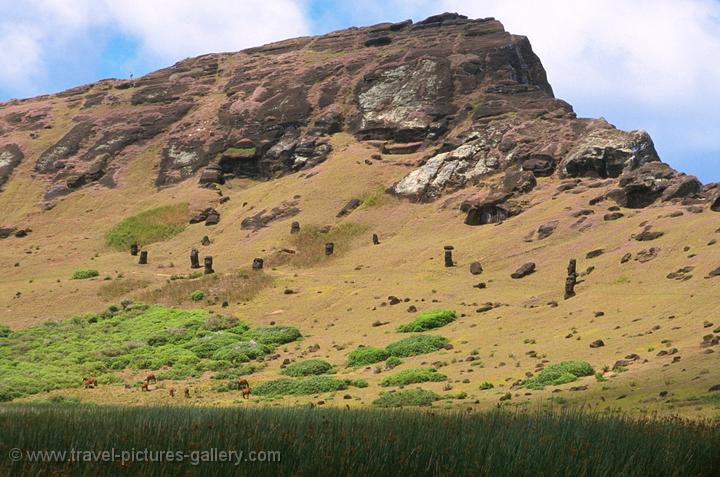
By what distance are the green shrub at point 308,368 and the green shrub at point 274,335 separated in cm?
737

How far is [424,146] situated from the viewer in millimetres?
96062

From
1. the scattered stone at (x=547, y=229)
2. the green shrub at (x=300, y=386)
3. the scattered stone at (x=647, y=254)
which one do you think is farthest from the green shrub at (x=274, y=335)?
the scattered stone at (x=547, y=229)

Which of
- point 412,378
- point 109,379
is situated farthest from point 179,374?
point 412,378

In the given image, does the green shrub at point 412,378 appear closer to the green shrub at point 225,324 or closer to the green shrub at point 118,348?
the green shrub at point 118,348

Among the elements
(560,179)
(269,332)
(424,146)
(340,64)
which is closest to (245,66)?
(340,64)

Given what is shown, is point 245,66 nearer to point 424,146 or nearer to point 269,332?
point 424,146

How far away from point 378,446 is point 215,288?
53.6 meters

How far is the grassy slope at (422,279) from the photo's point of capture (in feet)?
110

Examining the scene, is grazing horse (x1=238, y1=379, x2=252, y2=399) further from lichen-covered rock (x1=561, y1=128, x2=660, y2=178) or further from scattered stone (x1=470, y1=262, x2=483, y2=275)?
lichen-covered rock (x1=561, y1=128, x2=660, y2=178)

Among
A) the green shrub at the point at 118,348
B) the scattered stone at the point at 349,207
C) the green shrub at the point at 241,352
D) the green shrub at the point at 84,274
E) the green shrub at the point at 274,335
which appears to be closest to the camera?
the green shrub at the point at 118,348

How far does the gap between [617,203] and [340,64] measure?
6351cm

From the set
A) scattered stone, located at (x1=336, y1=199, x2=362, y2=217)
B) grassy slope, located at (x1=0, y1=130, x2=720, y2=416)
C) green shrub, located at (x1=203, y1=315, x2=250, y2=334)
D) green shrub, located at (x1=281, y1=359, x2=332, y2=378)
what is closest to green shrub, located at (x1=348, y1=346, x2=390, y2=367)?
grassy slope, located at (x1=0, y1=130, x2=720, y2=416)

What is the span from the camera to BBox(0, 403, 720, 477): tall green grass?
32.7ft

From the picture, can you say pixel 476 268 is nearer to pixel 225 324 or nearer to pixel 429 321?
pixel 429 321
